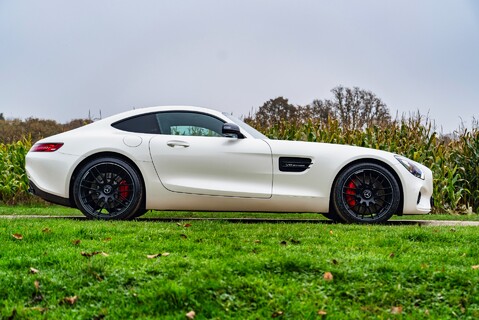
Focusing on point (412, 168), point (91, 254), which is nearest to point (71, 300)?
point (91, 254)

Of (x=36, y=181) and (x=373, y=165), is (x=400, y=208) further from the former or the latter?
(x=36, y=181)

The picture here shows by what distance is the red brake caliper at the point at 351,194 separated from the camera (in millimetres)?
6797

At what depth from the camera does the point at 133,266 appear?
4.12 metres

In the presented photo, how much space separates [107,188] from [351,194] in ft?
10.4

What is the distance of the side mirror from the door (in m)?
0.06

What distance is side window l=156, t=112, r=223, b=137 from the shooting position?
22.8 feet

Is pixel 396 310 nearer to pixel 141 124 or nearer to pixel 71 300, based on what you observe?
pixel 71 300

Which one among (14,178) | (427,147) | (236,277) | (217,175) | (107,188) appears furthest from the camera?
(14,178)

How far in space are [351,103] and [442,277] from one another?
26280mm

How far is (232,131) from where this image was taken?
6570mm

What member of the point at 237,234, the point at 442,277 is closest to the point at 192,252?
the point at 237,234

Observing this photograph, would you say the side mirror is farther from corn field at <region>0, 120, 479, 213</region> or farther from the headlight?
corn field at <region>0, 120, 479, 213</region>

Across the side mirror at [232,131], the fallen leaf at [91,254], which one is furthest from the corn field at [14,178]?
the fallen leaf at [91,254]

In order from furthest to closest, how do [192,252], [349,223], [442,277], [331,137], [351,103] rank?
1. [351,103]
2. [331,137]
3. [349,223]
4. [192,252]
5. [442,277]
